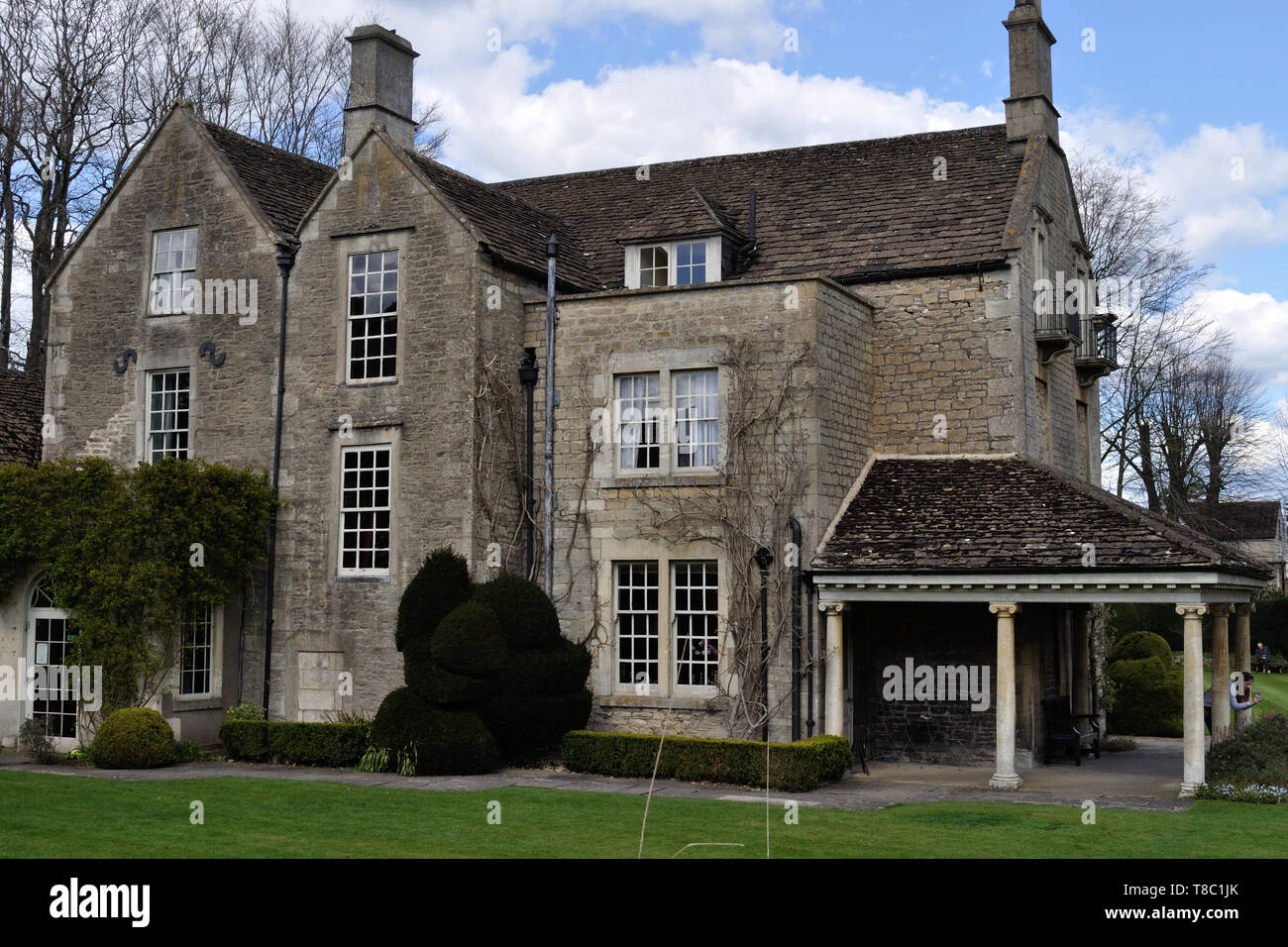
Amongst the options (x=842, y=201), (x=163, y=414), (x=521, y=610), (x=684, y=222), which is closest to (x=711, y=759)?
(x=521, y=610)

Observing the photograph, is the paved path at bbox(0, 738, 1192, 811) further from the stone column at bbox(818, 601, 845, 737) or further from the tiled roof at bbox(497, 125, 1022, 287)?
the tiled roof at bbox(497, 125, 1022, 287)

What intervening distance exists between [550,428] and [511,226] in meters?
4.20

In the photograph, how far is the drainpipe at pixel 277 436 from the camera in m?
22.6

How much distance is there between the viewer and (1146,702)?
2762 cm

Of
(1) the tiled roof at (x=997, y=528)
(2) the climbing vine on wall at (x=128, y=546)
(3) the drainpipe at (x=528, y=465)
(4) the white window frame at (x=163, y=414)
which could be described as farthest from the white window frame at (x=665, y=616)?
(4) the white window frame at (x=163, y=414)

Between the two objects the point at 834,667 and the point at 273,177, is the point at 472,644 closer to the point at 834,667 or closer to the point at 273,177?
the point at 834,667

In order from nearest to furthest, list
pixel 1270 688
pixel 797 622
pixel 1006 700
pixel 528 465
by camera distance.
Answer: pixel 1006 700
pixel 797 622
pixel 528 465
pixel 1270 688

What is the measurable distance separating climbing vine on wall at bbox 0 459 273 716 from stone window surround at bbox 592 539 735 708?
6144 millimetres

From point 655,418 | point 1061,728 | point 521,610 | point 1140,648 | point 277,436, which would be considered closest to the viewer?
point 521,610

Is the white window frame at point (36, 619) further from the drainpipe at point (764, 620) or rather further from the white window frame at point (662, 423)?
the drainpipe at point (764, 620)

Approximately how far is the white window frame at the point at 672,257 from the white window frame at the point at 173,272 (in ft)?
25.8

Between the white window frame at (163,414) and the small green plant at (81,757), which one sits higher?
the white window frame at (163,414)

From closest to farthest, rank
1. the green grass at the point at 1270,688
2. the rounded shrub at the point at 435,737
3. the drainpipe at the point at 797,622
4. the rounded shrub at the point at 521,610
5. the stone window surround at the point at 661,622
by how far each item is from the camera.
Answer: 1. the rounded shrub at the point at 435,737
2. the rounded shrub at the point at 521,610
3. the drainpipe at the point at 797,622
4. the stone window surround at the point at 661,622
5. the green grass at the point at 1270,688

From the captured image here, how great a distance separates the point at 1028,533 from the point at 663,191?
455 inches
